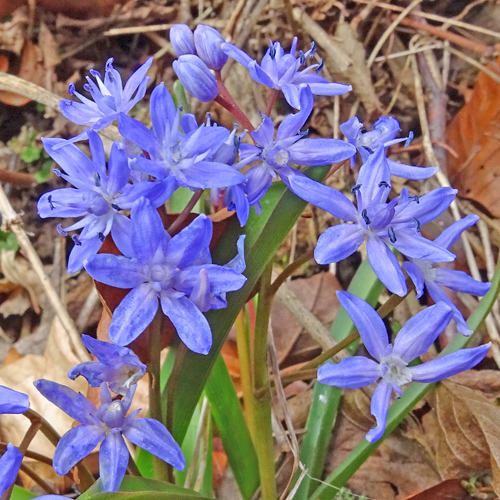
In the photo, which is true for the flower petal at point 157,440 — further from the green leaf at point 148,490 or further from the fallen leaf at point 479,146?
the fallen leaf at point 479,146

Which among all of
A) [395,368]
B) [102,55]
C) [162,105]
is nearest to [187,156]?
[162,105]

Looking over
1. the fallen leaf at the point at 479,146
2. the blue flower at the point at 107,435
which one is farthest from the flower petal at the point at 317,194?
the fallen leaf at the point at 479,146

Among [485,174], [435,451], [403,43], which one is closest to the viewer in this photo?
[435,451]

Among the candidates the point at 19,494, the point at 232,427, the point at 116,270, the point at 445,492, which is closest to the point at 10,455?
the point at 116,270

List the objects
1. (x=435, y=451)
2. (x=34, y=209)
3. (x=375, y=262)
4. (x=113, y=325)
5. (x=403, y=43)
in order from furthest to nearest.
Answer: (x=403, y=43)
(x=34, y=209)
(x=435, y=451)
(x=375, y=262)
(x=113, y=325)

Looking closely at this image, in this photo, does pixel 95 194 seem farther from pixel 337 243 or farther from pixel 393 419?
pixel 393 419

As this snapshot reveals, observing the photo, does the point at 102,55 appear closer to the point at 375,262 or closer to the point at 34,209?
the point at 34,209
